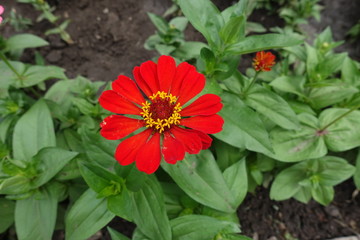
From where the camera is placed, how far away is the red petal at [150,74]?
104 centimetres

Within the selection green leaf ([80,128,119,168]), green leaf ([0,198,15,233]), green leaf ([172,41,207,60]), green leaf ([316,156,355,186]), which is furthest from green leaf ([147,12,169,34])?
green leaf ([0,198,15,233])

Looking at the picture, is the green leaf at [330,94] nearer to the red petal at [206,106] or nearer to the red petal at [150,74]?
the red petal at [206,106]

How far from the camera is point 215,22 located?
1241 millimetres

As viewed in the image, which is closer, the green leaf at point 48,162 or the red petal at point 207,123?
the red petal at point 207,123

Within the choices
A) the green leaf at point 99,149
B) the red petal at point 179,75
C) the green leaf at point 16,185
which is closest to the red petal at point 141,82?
the red petal at point 179,75

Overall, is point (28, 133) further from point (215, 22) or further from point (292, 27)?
point (292, 27)

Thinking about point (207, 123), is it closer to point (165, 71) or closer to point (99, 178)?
point (165, 71)

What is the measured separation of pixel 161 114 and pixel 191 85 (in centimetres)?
16

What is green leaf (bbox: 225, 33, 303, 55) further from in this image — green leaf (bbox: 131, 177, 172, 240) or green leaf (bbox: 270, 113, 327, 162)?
green leaf (bbox: 131, 177, 172, 240)

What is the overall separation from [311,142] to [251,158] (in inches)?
13.8

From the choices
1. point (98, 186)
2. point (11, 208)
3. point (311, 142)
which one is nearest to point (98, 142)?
point (98, 186)

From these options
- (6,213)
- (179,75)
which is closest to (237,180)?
(179,75)

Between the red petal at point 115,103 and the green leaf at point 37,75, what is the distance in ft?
2.51

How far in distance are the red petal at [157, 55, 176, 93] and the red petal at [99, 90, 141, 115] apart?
146mm
